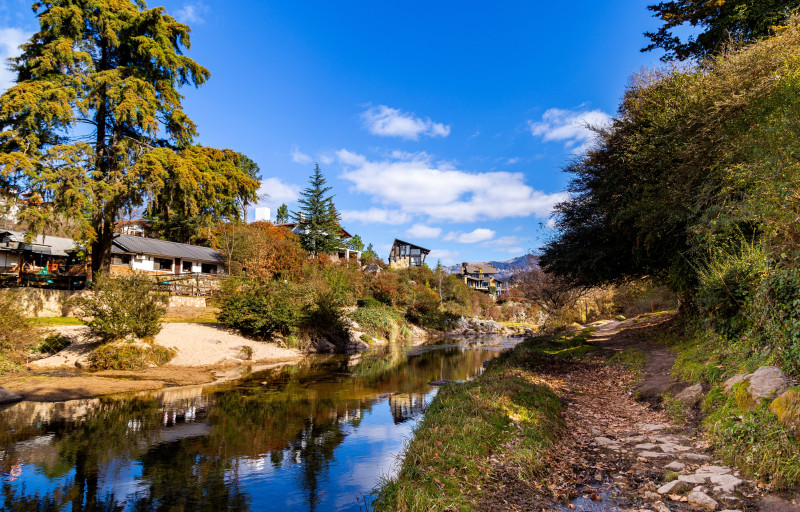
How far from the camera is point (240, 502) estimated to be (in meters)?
5.93

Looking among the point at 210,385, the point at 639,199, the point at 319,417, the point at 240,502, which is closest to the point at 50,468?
the point at 240,502

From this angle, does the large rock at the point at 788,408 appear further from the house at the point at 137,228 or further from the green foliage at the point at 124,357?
the house at the point at 137,228

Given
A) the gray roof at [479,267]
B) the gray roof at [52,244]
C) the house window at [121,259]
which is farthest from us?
the gray roof at [479,267]

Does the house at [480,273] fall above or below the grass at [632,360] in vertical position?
above

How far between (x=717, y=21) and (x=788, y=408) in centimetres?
1936

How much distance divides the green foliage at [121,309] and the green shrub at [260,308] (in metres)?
4.91

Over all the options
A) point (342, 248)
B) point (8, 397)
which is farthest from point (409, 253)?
point (8, 397)

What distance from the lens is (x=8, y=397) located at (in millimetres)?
11109

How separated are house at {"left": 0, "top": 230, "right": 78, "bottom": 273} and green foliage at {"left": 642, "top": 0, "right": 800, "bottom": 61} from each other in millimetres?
46258

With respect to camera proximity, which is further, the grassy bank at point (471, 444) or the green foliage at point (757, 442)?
the grassy bank at point (471, 444)

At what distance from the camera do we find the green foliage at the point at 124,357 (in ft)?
50.6

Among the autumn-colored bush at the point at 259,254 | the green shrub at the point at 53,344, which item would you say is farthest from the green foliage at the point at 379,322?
the green shrub at the point at 53,344

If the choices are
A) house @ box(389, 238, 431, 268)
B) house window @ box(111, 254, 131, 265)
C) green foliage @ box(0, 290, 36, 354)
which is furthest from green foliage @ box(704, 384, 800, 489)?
house @ box(389, 238, 431, 268)

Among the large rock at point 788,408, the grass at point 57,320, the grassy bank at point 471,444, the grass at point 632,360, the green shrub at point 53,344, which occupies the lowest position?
the grassy bank at point 471,444
